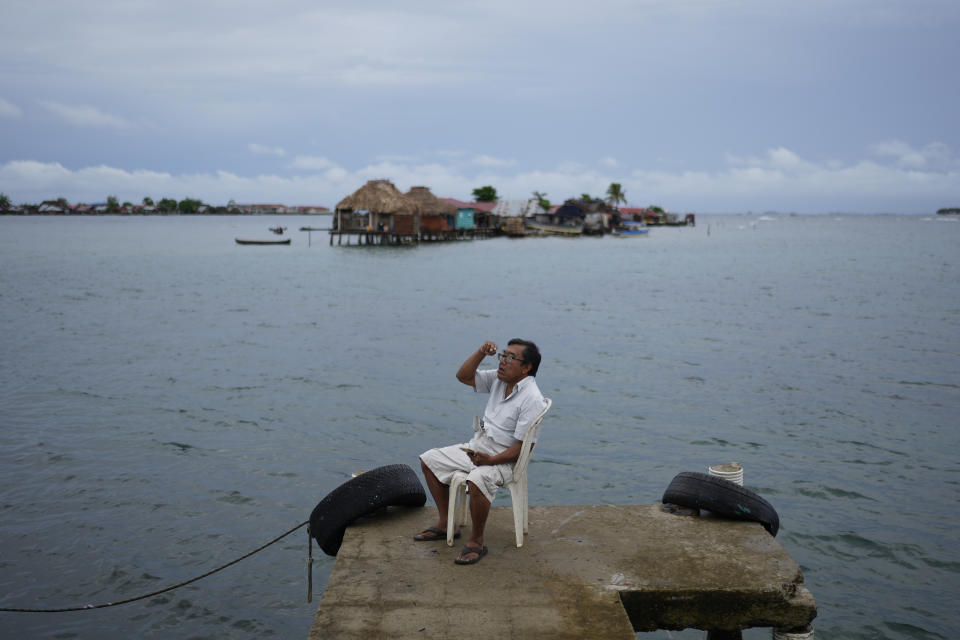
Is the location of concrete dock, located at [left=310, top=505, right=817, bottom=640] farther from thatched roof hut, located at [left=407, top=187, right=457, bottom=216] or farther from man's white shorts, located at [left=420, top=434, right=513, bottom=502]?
thatched roof hut, located at [left=407, top=187, right=457, bottom=216]

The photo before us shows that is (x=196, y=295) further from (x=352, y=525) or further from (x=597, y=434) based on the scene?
(x=352, y=525)

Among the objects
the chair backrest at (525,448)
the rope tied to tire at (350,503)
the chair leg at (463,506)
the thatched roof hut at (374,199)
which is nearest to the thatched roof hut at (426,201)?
the thatched roof hut at (374,199)

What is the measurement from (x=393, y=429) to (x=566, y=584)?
8.09m

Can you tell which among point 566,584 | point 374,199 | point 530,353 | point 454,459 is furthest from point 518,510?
point 374,199

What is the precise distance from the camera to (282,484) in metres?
9.88

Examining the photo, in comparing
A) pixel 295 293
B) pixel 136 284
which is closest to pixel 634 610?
pixel 295 293

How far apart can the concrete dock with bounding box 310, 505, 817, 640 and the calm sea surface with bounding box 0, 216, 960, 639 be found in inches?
69.8

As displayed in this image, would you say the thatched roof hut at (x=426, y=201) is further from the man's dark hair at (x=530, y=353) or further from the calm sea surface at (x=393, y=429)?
the man's dark hair at (x=530, y=353)

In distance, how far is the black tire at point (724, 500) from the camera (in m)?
5.79

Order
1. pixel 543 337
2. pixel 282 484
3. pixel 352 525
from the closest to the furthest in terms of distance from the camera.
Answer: pixel 352 525
pixel 282 484
pixel 543 337

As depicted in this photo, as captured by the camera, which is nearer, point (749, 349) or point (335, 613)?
point (335, 613)

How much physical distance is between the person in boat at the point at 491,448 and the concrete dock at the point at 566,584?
10.1 inches

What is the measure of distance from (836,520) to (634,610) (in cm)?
532

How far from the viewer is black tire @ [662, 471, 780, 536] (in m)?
5.79
